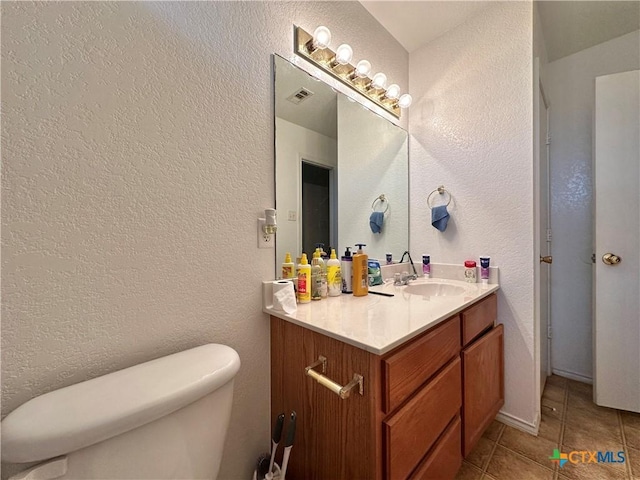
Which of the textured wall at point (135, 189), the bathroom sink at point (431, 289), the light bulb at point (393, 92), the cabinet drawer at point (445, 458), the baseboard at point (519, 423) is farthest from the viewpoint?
the light bulb at point (393, 92)

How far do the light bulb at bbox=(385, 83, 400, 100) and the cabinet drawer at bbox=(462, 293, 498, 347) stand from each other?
1283 millimetres

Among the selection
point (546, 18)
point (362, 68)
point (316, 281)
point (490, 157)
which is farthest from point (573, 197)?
point (316, 281)

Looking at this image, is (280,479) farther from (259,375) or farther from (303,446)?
(259,375)

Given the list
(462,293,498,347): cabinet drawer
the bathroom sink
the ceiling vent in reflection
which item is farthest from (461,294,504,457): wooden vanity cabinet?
the ceiling vent in reflection

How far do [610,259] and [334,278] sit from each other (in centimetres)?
161

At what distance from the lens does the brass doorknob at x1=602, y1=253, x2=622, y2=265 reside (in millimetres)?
1499

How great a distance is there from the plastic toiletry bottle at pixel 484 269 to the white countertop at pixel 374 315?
0.59 feet

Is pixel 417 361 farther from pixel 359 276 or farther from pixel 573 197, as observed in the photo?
pixel 573 197

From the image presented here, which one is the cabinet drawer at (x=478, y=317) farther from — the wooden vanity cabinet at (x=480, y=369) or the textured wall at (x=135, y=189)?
the textured wall at (x=135, y=189)

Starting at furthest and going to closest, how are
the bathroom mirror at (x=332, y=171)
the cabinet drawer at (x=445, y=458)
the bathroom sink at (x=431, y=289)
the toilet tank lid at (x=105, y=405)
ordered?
the bathroom sink at (x=431, y=289)
the bathroom mirror at (x=332, y=171)
the cabinet drawer at (x=445, y=458)
the toilet tank lid at (x=105, y=405)

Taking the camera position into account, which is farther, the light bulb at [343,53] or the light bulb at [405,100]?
the light bulb at [405,100]

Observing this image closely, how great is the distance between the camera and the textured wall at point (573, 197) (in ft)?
6.03

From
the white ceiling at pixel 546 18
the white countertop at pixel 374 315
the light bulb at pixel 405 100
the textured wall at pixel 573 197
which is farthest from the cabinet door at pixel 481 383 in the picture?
the white ceiling at pixel 546 18

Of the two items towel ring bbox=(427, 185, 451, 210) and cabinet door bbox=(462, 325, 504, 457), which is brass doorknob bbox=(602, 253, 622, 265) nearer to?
cabinet door bbox=(462, 325, 504, 457)
